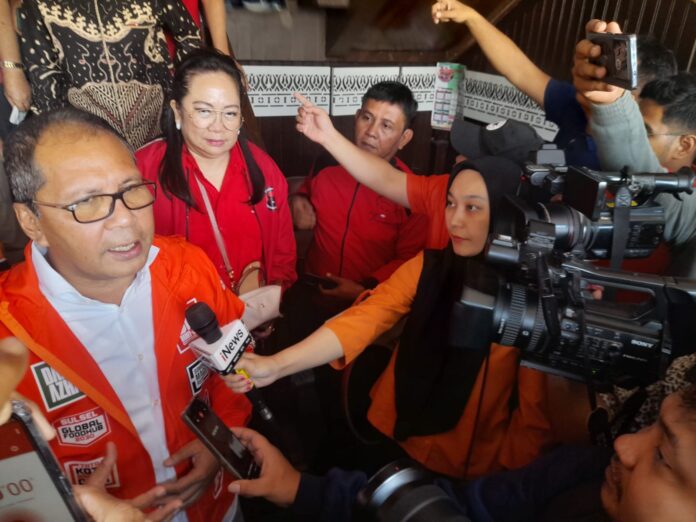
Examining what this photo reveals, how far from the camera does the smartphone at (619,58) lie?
3.20 feet

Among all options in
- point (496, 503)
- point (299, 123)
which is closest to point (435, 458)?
point (496, 503)

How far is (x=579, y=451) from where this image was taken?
979 mm

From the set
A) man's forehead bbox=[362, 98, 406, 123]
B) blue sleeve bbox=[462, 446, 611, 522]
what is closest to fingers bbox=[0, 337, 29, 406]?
blue sleeve bbox=[462, 446, 611, 522]

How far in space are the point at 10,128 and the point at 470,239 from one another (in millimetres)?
1769

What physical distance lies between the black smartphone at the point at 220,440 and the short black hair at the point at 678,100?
1.59 metres

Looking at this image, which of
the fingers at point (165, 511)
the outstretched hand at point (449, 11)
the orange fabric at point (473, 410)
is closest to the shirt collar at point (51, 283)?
the fingers at point (165, 511)

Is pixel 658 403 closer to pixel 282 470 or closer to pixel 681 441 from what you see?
pixel 681 441

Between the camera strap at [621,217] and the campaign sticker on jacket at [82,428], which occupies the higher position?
the camera strap at [621,217]

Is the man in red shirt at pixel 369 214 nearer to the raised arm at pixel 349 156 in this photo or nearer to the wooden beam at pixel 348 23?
the raised arm at pixel 349 156

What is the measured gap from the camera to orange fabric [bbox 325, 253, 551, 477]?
1.25 meters

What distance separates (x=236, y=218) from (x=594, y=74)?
4.13 ft

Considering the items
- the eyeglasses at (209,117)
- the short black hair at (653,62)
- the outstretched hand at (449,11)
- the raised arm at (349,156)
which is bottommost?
the raised arm at (349,156)

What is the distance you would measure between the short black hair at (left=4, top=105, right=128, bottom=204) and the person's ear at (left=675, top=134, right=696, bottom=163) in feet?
5.55

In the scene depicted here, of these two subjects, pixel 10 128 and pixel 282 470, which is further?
pixel 10 128
